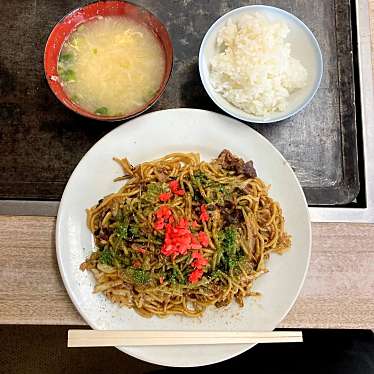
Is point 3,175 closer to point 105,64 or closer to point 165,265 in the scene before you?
point 105,64

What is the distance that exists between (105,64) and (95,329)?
3.23 feet

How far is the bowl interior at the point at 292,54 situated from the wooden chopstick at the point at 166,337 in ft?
2.56

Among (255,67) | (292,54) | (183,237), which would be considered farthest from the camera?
(292,54)

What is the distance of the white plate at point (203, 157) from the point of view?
1.74 metres

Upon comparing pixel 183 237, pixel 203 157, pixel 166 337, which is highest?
pixel 203 157

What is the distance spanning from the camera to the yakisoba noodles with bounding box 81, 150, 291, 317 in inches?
68.0

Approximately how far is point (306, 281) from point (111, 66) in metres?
1.11

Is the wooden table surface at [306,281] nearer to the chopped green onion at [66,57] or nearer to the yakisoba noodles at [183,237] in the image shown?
the yakisoba noodles at [183,237]

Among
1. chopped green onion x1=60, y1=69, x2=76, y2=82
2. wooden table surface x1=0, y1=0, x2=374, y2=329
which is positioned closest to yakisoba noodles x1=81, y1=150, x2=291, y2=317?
wooden table surface x1=0, y1=0, x2=374, y2=329

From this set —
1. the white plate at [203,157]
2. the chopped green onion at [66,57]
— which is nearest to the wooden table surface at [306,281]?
the white plate at [203,157]

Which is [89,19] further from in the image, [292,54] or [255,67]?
[292,54]

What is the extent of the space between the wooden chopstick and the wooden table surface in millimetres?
182

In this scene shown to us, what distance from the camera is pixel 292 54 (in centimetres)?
201

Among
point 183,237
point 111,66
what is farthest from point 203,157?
point 111,66
